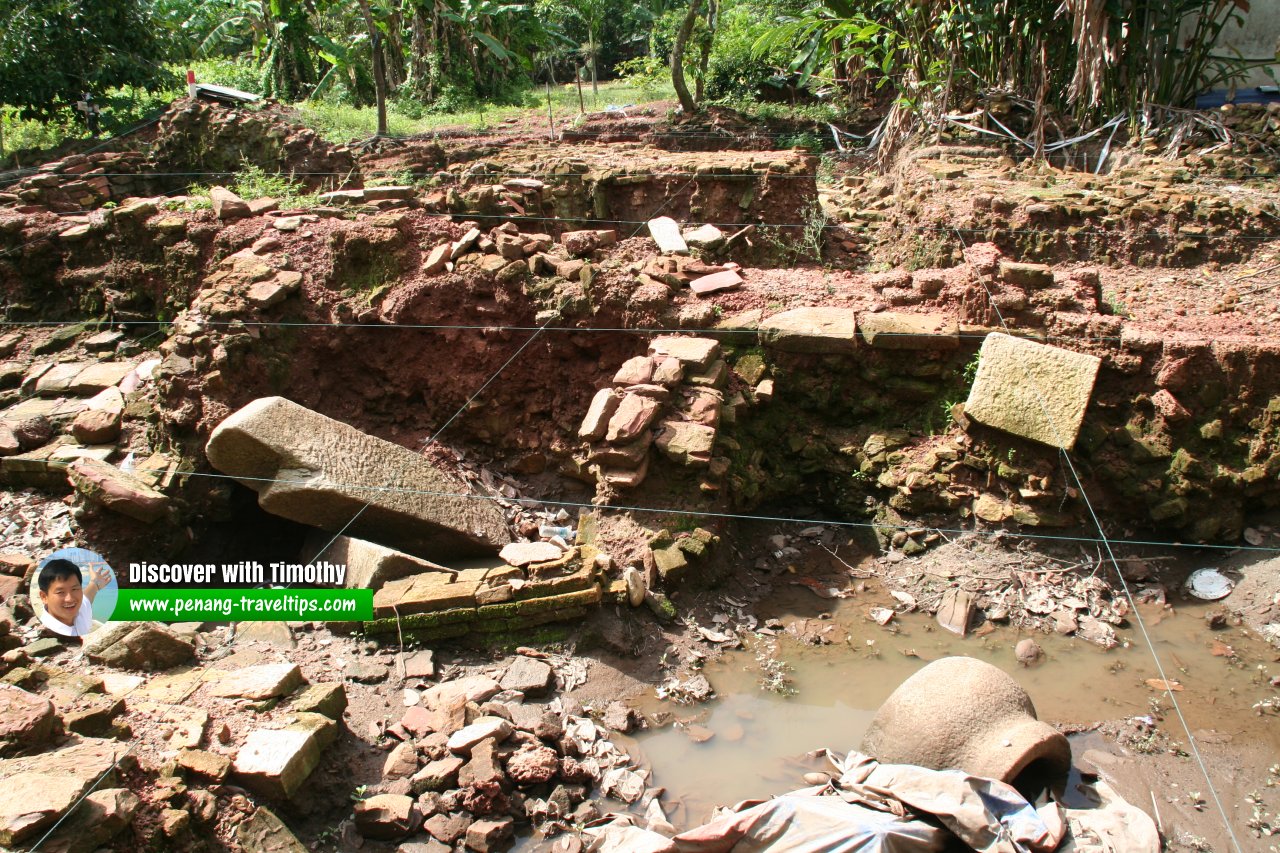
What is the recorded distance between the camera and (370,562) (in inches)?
179

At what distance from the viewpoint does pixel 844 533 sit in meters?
5.44

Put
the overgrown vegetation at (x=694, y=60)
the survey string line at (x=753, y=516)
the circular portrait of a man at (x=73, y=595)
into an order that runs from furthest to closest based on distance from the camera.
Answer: the overgrown vegetation at (x=694, y=60) < the survey string line at (x=753, y=516) < the circular portrait of a man at (x=73, y=595)

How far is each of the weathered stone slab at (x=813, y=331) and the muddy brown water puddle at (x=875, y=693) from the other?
1732 mm

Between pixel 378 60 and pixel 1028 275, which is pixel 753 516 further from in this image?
pixel 378 60

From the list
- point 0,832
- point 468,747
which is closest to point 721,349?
point 468,747

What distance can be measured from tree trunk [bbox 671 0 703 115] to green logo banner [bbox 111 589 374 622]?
944cm

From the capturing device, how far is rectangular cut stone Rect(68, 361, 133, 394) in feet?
20.5

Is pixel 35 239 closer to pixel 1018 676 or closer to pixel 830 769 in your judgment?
pixel 830 769

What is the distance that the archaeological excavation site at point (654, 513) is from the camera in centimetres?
335

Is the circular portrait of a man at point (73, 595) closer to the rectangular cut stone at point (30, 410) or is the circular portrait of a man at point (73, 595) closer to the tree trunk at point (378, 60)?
the rectangular cut stone at point (30, 410)

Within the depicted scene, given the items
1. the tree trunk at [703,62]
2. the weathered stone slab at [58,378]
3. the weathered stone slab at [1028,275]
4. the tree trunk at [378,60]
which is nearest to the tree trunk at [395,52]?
the tree trunk at [378,60]

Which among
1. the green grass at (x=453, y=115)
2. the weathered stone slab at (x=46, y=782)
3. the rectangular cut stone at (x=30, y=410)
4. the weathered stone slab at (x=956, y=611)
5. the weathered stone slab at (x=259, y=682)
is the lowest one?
the weathered stone slab at (x=956, y=611)

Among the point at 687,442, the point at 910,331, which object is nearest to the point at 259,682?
the point at 687,442

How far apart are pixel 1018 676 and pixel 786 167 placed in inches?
187
